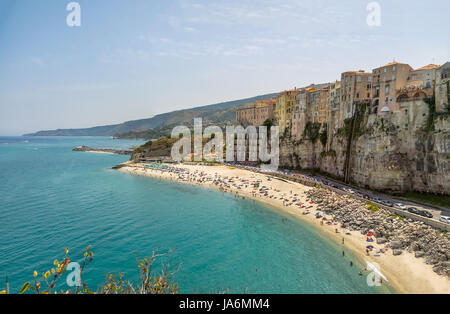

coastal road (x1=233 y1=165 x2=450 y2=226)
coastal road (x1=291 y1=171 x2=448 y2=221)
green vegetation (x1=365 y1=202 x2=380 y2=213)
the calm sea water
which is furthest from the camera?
green vegetation (x1=365 y1=202 x2=380 y2=213)

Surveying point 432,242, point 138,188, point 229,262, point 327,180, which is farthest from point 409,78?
point 138,188

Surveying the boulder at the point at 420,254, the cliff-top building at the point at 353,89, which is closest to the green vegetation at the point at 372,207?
the boulder at the point at 420,254

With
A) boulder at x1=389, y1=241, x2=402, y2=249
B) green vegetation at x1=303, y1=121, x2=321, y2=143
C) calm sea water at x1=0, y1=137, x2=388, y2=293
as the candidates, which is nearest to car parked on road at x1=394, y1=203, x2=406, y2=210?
boulder at x1=389, y1=241, x2=402, y2=249

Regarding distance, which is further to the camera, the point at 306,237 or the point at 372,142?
the point at 372,142

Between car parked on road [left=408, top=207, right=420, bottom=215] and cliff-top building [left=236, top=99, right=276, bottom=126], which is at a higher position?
cliff-top building [left=236, top=99, right=276, bottom=126]

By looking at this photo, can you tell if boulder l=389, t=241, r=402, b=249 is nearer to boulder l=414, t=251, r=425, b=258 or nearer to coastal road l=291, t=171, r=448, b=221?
boulder l=414, t=251, r=425, b=258
